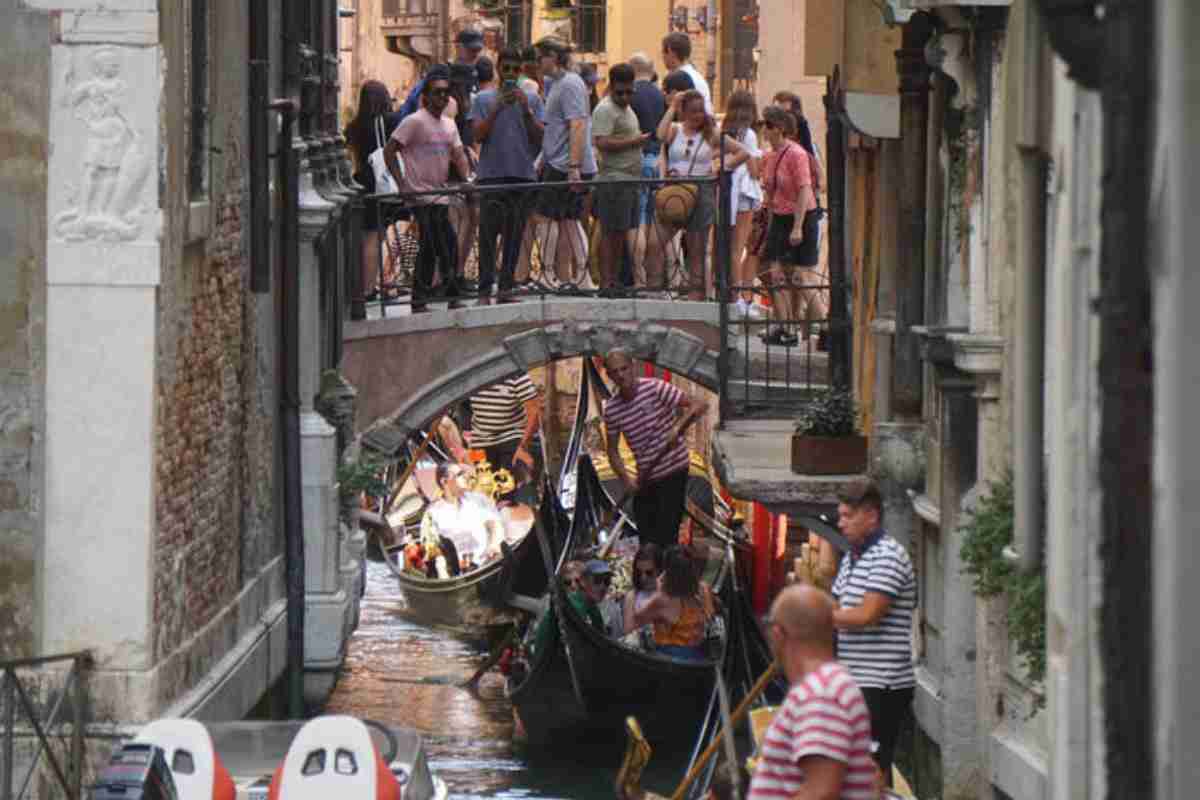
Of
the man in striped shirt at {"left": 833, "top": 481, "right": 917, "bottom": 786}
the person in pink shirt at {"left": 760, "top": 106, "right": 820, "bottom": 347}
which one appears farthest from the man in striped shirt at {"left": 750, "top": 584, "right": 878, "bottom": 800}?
the person in pink shirt at {"left": 760, "top": 106, "right": 820, "bottom": 347}

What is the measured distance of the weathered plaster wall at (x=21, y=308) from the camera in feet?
31.2

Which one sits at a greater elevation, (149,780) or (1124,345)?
(1124,345)

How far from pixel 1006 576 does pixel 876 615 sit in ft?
1.21

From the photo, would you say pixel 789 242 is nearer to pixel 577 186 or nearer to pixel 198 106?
pixel 577 186

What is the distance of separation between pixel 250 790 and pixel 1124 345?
5189mm

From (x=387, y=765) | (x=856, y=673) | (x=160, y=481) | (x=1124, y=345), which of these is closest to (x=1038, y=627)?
(x=856, y=673)

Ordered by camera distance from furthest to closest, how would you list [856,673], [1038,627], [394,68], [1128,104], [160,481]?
[394,68]
[160,481]
[856,673]
[1038,627]
[1128,104]

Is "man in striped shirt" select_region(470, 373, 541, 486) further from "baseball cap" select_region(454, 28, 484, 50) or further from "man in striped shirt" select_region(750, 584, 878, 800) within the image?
"man in striped shirt" select_region(750, 584, 878, 800)

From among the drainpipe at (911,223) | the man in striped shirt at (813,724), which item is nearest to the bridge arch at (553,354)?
the drainpipe at (911,223)

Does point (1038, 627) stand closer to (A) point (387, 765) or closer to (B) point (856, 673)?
(B) point (856, 673)

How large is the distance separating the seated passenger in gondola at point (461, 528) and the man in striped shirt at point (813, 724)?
15624 mm

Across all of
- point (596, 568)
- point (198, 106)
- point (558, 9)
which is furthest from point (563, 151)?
point (558, 9)

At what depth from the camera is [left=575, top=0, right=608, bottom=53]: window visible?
3189 cm

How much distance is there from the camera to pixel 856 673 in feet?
30.1
